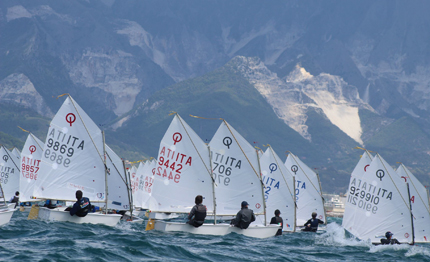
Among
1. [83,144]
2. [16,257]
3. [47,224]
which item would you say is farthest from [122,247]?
[83,144]

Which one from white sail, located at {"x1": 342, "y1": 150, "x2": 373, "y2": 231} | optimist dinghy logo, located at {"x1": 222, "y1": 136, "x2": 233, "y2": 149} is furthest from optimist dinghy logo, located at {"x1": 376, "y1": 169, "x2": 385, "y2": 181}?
optimist dinghy logo, located at {"x1": 222, "y1": 136, "x2": 233, "y2": 149}

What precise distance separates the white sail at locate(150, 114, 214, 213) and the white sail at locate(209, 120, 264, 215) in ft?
7.03

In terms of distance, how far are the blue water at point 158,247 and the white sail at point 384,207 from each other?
2892 millimetres

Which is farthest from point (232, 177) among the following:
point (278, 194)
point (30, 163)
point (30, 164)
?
point (30, 163)

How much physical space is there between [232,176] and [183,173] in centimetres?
412

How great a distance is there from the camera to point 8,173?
74.6m

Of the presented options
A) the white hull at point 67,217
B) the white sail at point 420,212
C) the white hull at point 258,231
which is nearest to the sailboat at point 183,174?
the white hull at point 258,231

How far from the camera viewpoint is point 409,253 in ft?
119

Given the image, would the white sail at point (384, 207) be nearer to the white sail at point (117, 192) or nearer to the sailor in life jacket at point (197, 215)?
the sailor in life jacket at point (197, 215)

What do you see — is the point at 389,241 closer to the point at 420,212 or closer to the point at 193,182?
the point at 420,212

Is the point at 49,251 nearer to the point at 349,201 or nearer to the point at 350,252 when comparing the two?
the point at 350,252

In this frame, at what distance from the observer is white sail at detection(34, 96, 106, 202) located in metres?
43.1

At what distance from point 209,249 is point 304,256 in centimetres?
537

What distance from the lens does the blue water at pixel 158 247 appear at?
27.5m
